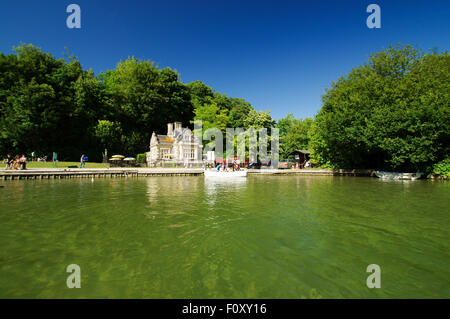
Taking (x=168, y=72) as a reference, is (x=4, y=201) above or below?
below

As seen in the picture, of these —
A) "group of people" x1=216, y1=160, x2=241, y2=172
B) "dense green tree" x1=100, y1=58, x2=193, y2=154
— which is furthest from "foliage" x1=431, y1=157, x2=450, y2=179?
"dense green tree" x1=100, y1=58, x2=193, y2=154

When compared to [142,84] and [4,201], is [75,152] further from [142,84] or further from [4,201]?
[4,201]

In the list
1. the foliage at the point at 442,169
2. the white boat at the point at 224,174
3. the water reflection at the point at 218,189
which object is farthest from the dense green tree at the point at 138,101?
the foliage at the point at 442,169

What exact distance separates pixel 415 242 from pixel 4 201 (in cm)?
2071

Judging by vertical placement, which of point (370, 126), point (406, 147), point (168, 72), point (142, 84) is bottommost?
point (406, 147)

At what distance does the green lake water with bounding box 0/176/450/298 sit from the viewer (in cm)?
484

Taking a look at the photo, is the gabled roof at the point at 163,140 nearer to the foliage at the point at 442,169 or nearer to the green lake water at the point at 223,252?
the green lake water at the point at 223,252

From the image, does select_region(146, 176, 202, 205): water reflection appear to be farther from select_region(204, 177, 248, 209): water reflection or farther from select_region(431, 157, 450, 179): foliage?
select_region(431, 157, 450, 179): foliage

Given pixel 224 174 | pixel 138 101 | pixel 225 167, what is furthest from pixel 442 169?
pixel 138 101

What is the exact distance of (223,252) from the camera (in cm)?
671

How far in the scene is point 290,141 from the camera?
72.0m

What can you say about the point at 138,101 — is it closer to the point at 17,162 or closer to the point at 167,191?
the point at 17,162
